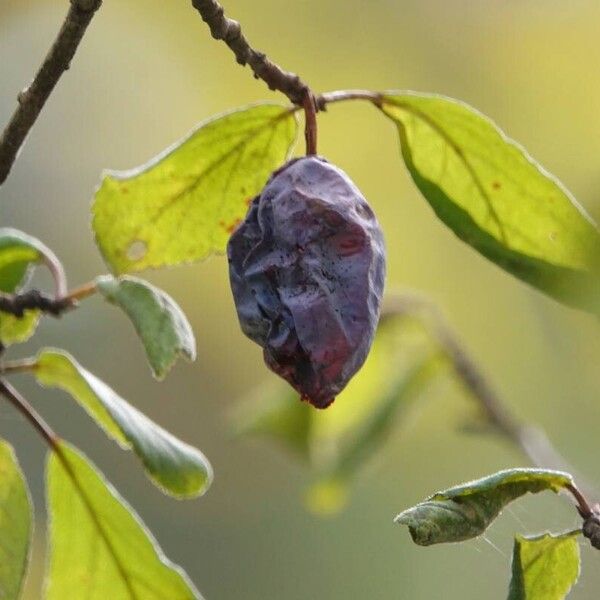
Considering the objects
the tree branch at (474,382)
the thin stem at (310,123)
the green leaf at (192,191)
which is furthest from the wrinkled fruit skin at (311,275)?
the tree branch at (474,382)

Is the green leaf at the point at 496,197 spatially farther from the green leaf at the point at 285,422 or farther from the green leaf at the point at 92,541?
the green leaf at the point at 285,422

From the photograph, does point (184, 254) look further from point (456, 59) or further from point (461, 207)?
point (456, 59)

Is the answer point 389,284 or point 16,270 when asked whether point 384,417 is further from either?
point 389,284

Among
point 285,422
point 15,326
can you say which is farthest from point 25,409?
point 285,422

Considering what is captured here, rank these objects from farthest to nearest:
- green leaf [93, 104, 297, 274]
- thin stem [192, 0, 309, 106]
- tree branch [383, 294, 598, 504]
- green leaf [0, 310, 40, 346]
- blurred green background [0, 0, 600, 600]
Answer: blurred green background [0, 0, 600, 600]
tree branch [383, 294, 598, 504]
green leaf [0, 310, 40, 346]
green leaf [93, 104, 297, 274]
thin stem [192, 0, 309, 106]

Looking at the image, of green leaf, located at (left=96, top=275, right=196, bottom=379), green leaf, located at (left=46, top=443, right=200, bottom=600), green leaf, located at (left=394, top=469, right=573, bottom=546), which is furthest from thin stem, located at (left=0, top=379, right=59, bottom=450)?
green leaf, located at (left=394, top=469, right=573, bottom=546)

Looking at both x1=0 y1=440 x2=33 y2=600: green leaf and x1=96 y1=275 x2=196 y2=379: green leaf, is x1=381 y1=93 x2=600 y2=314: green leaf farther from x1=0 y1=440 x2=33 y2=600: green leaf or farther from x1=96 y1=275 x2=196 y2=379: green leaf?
x1=0 y1=440 x2=33 y2=600: green leaf

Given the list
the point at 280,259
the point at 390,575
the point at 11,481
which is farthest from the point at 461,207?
the point at 390,575
